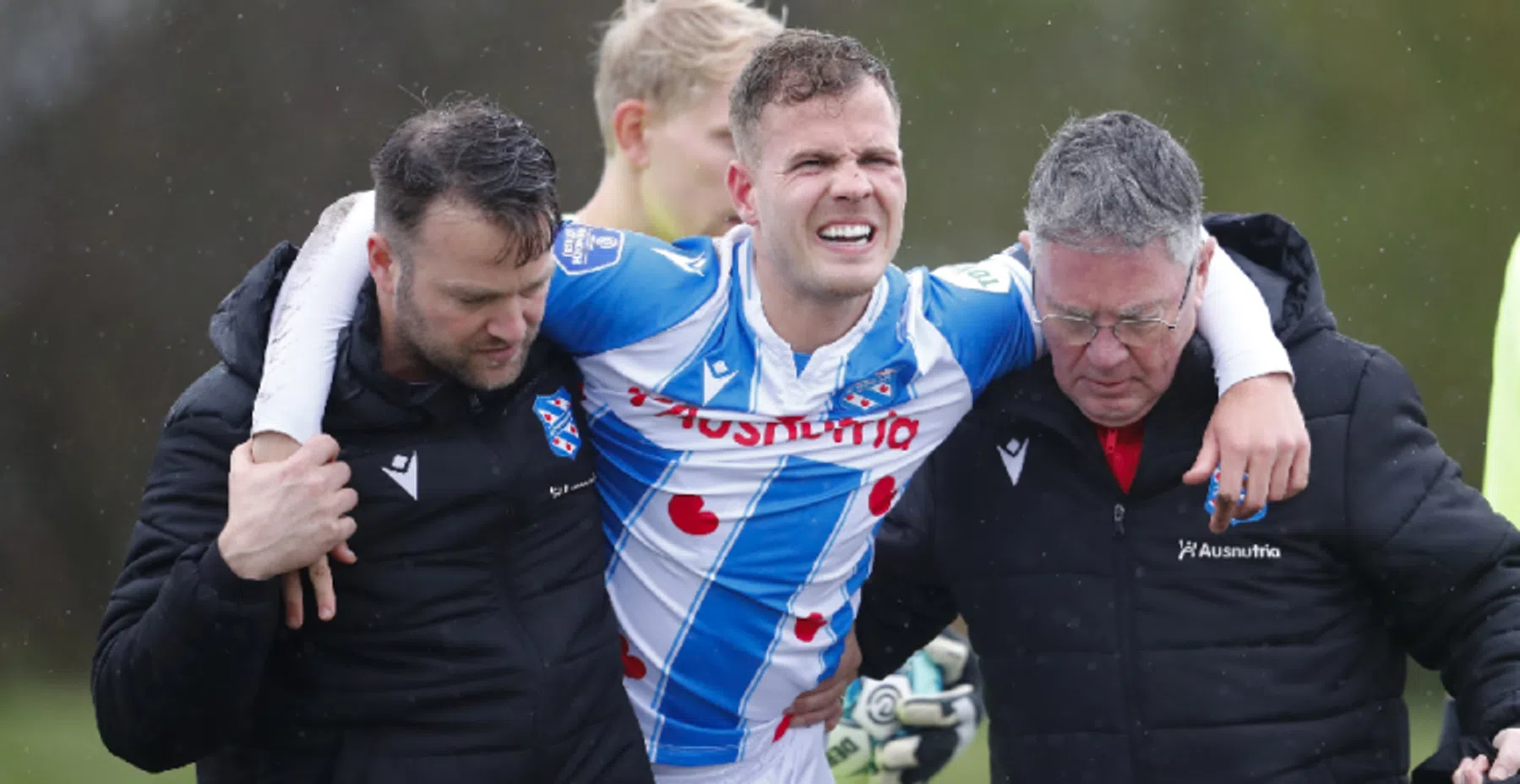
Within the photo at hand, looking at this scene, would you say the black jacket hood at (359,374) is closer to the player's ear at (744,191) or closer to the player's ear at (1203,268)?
the player's ear at (744,191)

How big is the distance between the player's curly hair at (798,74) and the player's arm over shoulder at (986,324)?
347mm

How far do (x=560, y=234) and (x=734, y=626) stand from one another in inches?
28.7

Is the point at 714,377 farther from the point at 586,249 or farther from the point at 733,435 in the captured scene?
the point at 586,249

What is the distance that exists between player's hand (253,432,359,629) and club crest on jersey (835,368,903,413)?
88 cm

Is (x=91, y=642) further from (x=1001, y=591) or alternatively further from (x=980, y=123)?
(x=1001, y=591)

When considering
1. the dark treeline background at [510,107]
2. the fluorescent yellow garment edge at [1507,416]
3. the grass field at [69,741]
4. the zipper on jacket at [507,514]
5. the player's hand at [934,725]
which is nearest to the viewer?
the zipper on jacket at [507,514]

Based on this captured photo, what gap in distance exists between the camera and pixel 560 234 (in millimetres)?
2971

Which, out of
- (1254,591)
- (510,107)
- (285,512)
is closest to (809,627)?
(1254,591)

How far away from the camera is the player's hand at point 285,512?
251cm

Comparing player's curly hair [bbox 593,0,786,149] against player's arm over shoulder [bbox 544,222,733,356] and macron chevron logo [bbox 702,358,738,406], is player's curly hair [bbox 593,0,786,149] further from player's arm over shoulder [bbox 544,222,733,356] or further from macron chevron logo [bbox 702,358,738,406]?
macron chevron logo [bbox 702,358,738,406]

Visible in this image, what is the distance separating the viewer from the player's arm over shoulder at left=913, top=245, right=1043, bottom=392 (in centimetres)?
308

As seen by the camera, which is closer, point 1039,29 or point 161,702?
point 161,702

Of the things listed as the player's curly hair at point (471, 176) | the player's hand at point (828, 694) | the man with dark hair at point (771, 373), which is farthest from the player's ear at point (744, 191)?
the player's hand at point (828, 694)

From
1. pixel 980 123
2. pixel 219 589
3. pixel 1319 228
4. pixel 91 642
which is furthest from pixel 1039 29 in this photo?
pixel 219 589
